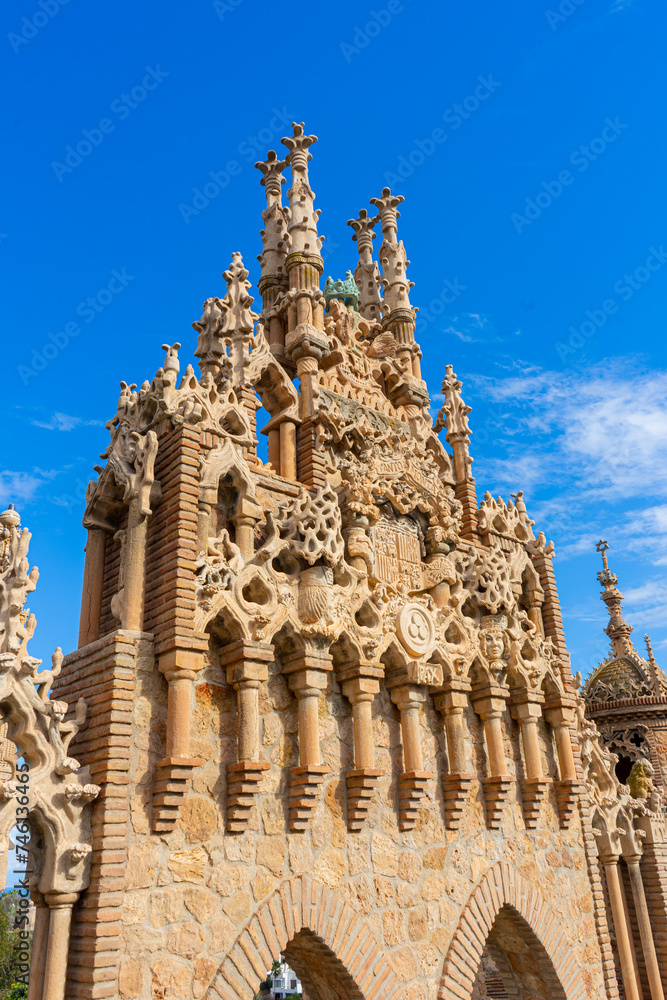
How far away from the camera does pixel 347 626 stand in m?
8.78

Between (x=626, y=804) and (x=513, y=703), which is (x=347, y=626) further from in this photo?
(x=626, y=804)

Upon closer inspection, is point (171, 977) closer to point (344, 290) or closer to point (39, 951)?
point (39, 951)

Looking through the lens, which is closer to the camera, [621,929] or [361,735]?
[361,735]

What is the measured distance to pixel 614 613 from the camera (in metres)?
22.7

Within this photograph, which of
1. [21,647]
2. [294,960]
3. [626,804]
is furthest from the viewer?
[626,804]

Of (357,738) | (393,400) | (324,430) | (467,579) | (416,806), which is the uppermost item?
(393,400)

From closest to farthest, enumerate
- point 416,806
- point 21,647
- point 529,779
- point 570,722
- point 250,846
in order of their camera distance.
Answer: point 21,647, point 250,846, point 416,806, point 529,779, point 570,722

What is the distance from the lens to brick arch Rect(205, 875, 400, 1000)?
7020 millimetres

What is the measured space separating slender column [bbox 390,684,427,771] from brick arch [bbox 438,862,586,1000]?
6.04ft

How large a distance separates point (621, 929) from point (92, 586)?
10.4 meters

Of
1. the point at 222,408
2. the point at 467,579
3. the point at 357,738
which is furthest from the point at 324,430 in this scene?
the point at 357,738

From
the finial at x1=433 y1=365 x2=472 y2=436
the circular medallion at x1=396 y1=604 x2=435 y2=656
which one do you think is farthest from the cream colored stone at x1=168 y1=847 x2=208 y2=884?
the finial at x1=433 y1=365 x2=472 y2=436

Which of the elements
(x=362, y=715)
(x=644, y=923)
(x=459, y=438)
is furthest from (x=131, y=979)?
(x=644, y=923)

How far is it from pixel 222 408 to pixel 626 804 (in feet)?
33.5
